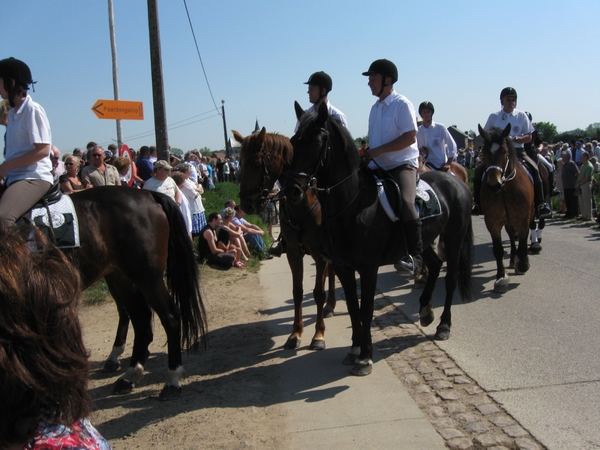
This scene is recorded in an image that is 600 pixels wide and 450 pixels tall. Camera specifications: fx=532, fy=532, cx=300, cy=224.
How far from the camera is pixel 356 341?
531 cm

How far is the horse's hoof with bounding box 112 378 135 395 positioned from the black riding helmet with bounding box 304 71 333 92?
154 inches

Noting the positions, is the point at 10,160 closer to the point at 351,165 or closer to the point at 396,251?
the point at 351,165

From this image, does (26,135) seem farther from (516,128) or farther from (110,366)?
(516,128)

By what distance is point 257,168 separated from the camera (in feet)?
17.7

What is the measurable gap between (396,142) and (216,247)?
6.28m

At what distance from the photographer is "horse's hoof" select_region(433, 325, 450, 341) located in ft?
18.9

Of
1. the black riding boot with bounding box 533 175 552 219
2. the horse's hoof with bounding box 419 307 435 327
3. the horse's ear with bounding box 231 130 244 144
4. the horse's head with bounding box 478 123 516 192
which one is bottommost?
the horse's hoof with bounding box 419 307 435 327

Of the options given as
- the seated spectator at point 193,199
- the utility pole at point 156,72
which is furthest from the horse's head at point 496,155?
the utility pole at point 156,72

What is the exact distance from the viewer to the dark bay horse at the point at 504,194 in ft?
26.4

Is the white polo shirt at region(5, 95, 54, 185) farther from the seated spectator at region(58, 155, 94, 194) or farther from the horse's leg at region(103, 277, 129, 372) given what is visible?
the seated spectator at region(58, 155, 94, 194)

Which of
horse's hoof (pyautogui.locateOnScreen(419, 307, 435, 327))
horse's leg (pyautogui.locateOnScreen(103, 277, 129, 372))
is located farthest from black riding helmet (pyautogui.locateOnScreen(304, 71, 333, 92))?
horse's leg (pyautogui.locateOnScreen(103, 277, 129, 372))

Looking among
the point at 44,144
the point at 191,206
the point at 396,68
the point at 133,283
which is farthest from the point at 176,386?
the point at 191,206

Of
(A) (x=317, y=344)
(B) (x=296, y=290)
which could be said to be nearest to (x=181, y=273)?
(B) (x=296, y=290)

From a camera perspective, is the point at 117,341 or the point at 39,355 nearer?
the point at 39,355
